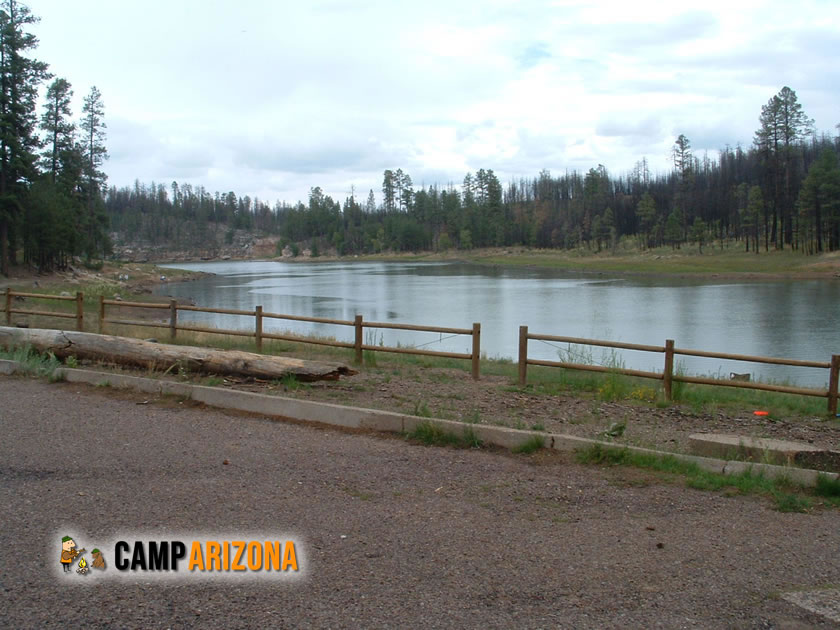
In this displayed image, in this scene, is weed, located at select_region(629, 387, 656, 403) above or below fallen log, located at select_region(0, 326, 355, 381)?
below

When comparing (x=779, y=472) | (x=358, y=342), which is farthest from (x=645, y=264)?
(x=779, y=472)

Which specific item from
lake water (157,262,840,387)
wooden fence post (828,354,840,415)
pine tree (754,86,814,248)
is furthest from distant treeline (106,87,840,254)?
wooden fence post (828,354,840,415)

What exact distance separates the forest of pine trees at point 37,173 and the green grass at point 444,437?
4232cm

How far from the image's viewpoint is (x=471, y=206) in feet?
437

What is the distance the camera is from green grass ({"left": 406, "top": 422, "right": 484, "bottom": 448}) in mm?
6680

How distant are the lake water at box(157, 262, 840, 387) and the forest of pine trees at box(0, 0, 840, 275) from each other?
410 inches

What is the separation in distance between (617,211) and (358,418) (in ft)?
379

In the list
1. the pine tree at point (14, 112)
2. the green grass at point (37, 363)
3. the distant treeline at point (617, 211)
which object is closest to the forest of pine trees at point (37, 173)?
the pine tree at point (14, 112)

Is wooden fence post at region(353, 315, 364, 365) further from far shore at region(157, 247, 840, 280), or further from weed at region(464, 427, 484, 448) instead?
far shore at region(157, 247, 840, 280)

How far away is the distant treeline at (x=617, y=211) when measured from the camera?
71.4 m

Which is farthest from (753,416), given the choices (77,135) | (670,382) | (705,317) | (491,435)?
(77,135)

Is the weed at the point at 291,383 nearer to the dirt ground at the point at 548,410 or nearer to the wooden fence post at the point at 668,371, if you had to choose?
the dirt ground at the point at 548,410

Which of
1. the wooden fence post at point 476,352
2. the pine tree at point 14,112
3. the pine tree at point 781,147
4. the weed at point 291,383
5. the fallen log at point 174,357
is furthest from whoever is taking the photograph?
the pine tree at point 781,147

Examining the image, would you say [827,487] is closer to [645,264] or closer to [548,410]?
[548,410]
